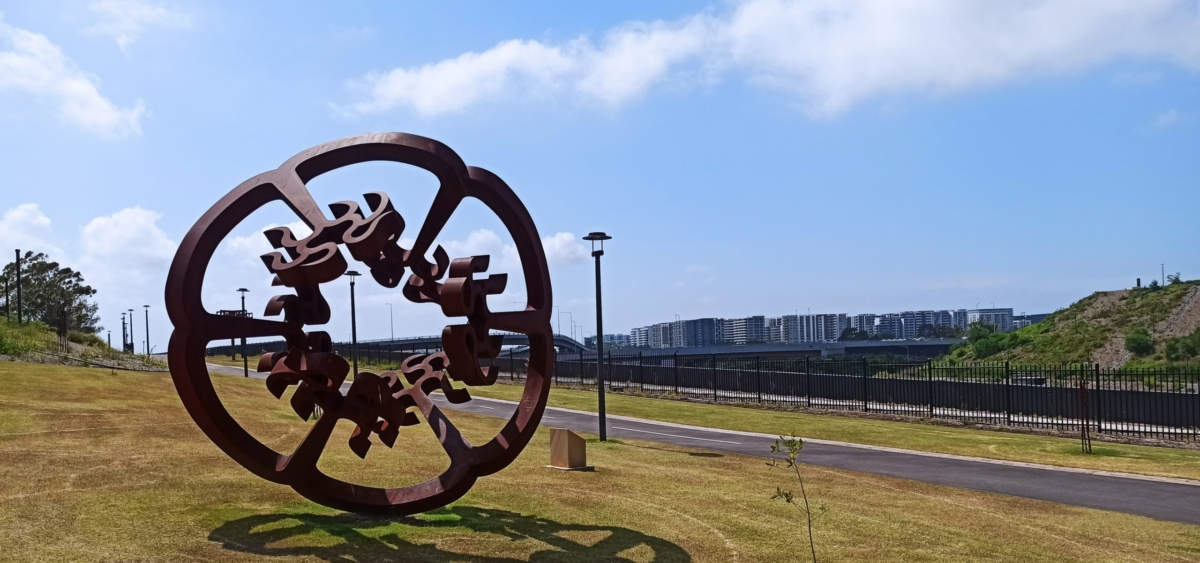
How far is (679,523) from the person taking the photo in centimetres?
1193

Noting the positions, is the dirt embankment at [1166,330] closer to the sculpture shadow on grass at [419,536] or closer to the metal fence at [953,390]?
the metal fence at [953,390]

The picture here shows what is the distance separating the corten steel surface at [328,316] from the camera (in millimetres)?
10250

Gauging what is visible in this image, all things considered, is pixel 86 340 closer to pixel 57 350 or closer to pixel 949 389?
pixel 57 350

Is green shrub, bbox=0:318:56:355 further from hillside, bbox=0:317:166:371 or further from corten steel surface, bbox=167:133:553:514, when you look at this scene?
corten steel surface, bbox=167:133:553:514

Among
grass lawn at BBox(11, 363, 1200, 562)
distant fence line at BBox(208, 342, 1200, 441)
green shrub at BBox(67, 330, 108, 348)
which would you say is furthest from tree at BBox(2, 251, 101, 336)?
grass lawn at BBox(11, 363, 1200, 562)

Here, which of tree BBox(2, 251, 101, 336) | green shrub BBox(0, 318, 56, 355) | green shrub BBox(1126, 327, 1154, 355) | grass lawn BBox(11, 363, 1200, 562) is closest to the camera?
grass lawn BBox(11, 363, 1200, 562)

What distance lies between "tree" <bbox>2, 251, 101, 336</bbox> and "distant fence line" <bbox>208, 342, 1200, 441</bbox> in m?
50.9

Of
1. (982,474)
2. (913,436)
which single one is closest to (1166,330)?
(913,436)

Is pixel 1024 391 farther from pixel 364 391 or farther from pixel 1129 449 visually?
pixel 364 391

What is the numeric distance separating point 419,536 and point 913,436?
769 inches

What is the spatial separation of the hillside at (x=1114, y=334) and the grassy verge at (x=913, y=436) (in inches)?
819

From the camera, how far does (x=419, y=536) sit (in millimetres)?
10664

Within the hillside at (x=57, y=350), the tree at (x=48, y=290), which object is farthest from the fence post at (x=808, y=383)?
the tree at (x=48, y=290)

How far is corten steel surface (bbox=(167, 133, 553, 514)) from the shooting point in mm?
10250
